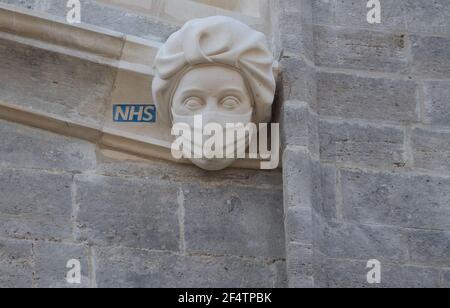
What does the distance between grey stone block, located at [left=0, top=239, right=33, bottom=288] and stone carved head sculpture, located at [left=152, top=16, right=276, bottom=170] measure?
636mm

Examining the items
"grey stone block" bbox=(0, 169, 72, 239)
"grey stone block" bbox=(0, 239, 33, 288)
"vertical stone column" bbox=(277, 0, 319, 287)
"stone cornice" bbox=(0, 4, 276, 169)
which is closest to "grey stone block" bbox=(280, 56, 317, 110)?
"vertical stone column" bbox=(277, 0, 319, 287)

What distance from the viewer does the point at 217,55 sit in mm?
4602

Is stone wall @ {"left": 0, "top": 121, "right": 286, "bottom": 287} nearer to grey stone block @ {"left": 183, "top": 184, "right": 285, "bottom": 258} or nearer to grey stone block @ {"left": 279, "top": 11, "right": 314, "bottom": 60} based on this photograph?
grey stone block @ {"left": 183, "top": 184, "right": 285, "bottom": 258}

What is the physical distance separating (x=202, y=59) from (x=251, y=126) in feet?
0.91

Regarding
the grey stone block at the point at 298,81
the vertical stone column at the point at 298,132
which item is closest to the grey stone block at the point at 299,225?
the vertical stone column at the point at 298,132

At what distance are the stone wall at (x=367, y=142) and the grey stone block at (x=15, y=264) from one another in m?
0.82

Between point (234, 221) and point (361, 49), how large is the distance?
0.87 meters

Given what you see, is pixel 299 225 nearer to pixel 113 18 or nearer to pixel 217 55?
pixel 217 55

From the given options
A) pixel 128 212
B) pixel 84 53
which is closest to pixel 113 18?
pixel 84 53

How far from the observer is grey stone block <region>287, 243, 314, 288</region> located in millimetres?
4348

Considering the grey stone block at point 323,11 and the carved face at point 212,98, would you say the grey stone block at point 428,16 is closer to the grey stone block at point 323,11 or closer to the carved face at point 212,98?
the grey stone block at point 323,11
